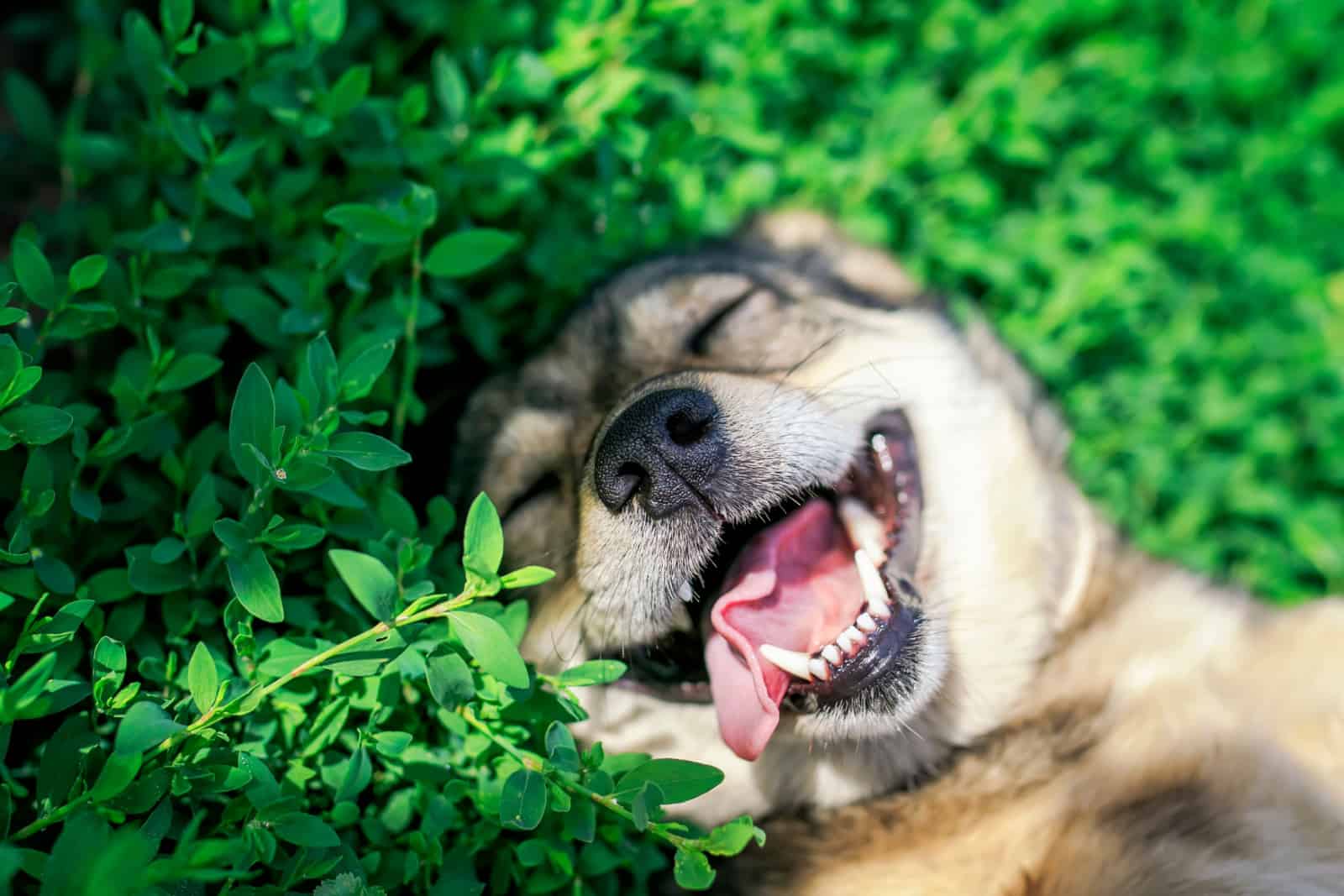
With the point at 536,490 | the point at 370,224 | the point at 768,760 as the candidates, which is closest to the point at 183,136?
the point at 370,224

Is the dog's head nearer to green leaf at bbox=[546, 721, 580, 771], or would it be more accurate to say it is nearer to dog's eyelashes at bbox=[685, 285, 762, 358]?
dog's eyelashes at bbox=[685, 285, 762, 358]

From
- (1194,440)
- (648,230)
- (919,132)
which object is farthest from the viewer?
(1194,440)

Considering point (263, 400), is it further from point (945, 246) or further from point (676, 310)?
point (945, 246)

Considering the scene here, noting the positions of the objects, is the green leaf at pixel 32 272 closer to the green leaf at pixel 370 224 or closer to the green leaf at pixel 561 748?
the green leaf at pixel 370 224

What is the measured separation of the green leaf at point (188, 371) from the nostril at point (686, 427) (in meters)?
0.93

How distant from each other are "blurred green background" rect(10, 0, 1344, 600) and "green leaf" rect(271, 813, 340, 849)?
Result: 2067 millimetres

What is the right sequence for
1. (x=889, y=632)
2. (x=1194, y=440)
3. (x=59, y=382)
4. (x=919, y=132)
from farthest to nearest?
(x=1194, y=440) → (x=919, y=132) → (x=889, y=632) → (x=59, y=382)

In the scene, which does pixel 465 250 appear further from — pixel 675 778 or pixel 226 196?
pixel 675 778

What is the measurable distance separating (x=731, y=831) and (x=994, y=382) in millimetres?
1660

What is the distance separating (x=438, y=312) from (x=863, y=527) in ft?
3.78

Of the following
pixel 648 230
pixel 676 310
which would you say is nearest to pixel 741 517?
pixel 676 310

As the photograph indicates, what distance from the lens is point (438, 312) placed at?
2.34 metres

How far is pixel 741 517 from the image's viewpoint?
230 cm

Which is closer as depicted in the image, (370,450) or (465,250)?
(370,450)
